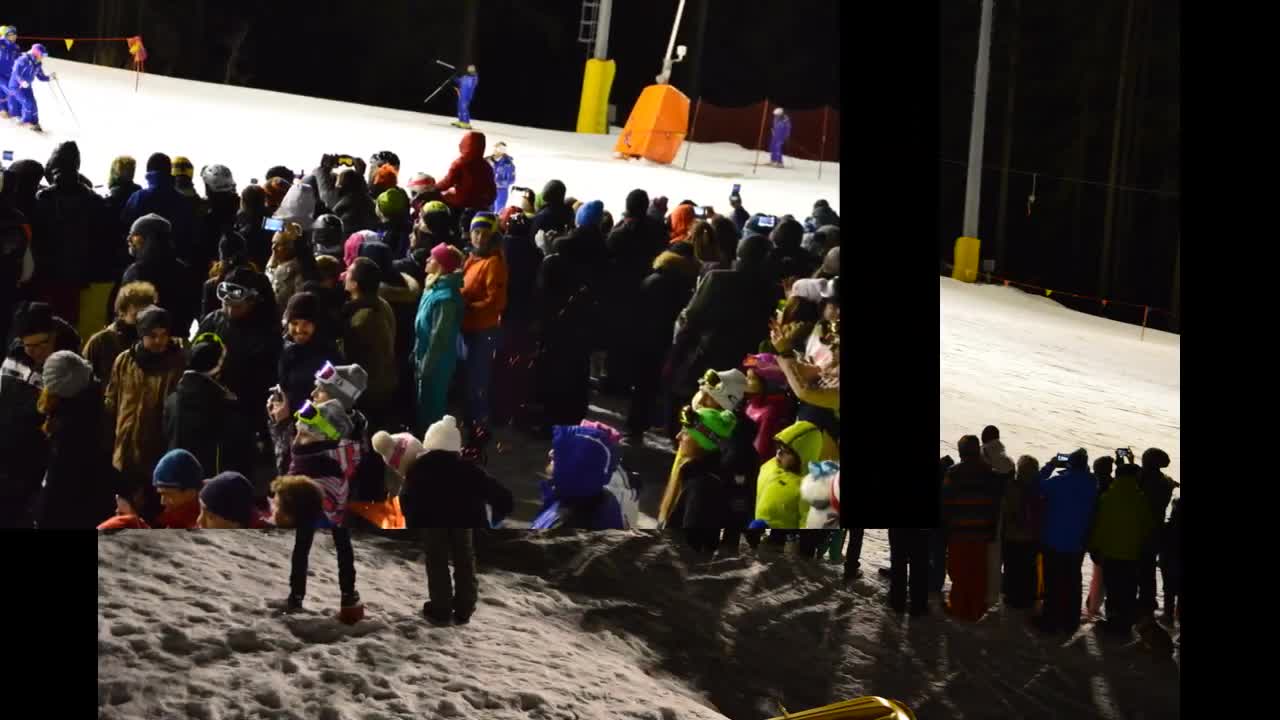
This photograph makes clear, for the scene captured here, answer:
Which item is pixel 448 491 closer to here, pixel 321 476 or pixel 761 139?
pixel 321 476

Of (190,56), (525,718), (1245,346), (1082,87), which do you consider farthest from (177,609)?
(1082,87)

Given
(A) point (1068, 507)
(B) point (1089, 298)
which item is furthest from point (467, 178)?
(B) point (1089, 298)

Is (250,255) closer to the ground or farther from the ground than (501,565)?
farther from the ground

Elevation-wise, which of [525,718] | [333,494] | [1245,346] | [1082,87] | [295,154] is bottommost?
[525,718]

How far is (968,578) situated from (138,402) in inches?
165

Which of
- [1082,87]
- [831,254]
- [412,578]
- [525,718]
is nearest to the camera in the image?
[525,718]

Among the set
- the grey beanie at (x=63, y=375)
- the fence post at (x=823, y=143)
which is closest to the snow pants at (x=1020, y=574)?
the fence post at (x=823, y=143)

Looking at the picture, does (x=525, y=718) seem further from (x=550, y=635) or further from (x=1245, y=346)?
(x=1245, y=346)

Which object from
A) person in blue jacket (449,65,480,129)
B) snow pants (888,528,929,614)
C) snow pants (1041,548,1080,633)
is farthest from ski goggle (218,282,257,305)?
snow pants (1041,548,1080,633)

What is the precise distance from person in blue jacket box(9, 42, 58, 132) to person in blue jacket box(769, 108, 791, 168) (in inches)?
148

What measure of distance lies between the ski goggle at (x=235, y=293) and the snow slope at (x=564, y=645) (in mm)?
1130

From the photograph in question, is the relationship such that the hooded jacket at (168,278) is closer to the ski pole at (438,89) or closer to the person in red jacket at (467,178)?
the person in red jacket at (467,178)

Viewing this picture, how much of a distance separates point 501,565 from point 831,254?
7.36 ft

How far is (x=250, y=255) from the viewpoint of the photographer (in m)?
7.68
